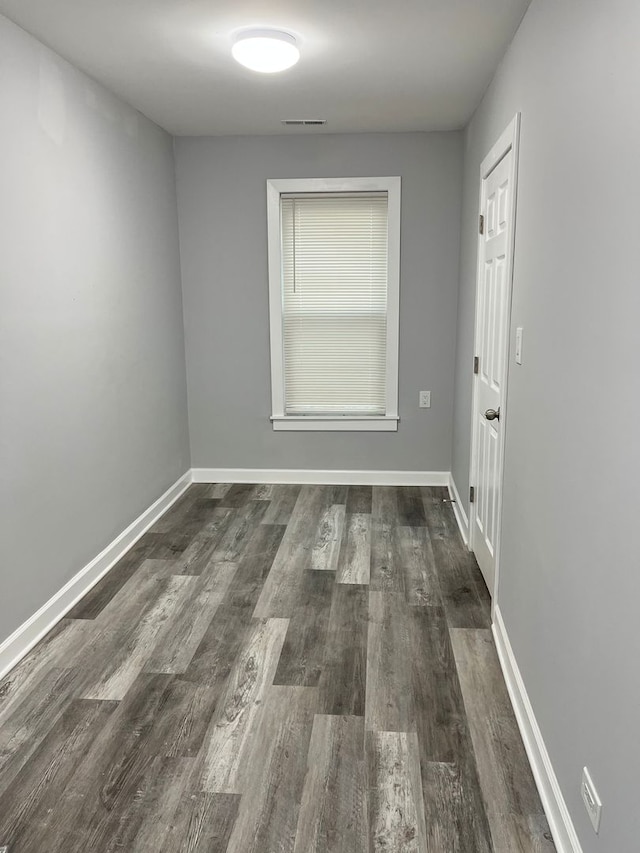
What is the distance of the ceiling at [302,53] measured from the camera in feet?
7.64

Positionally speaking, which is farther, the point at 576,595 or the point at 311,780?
the point at 311,780

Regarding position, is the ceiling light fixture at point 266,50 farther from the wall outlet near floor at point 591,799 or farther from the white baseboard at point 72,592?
the wall outlet near floor at point 591,799

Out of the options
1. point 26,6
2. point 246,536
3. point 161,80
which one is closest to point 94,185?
point 161,80

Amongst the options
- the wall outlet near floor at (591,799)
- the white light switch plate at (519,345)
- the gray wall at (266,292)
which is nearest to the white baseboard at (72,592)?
the gray wall at (266,292)

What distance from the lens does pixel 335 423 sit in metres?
4.67

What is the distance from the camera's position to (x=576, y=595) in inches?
62.7

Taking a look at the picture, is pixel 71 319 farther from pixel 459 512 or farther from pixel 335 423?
pixel 459 512

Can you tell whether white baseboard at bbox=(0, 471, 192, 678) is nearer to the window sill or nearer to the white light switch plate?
the window sill

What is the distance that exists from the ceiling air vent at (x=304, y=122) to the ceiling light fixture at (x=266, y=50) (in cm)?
117

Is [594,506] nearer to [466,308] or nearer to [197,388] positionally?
[466,308]

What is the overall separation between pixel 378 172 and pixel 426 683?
324 cm

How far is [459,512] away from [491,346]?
130 cm

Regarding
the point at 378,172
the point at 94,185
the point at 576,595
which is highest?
the point at 378,172

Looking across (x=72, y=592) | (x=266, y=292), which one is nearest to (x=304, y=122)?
(x=266, y=292)
